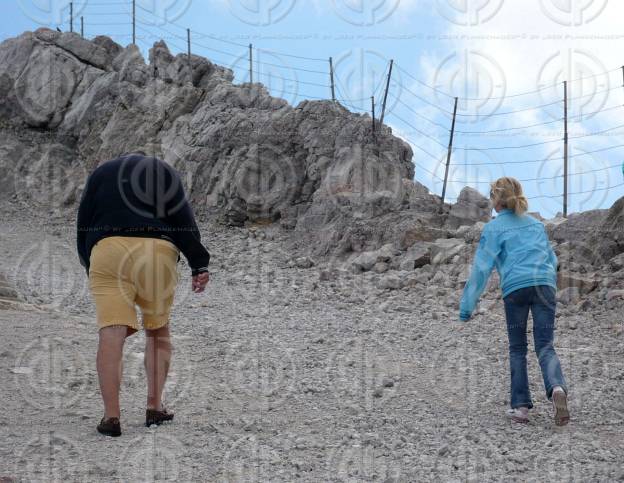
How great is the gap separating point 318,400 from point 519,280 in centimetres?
165

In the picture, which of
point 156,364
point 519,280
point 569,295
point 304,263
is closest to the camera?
point 156,364

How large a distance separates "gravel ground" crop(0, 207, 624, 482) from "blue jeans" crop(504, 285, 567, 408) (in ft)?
0.86

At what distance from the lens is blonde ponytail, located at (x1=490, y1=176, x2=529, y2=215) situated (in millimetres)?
5207

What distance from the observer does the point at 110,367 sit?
4.21 metres

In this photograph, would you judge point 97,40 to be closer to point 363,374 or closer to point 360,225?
point 360,225

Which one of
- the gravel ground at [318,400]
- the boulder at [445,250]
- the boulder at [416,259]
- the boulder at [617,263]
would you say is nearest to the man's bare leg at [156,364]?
the gravel ground at [318,400]

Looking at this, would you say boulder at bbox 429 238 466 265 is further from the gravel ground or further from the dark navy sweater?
the dark navy sweater

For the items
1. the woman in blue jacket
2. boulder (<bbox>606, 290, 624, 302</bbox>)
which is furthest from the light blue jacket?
boulder (<bbox>606, 290, 624, 302</bbox>)

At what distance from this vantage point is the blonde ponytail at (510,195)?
17.1 ft

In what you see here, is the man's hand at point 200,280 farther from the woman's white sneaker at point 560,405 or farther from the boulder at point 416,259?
the boulder at point 416,259

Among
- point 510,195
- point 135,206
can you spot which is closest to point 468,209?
point 510,195

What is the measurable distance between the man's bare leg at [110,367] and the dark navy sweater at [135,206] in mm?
496

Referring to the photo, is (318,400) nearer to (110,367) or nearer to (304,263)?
(110,367)

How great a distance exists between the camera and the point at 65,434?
4.26 m
